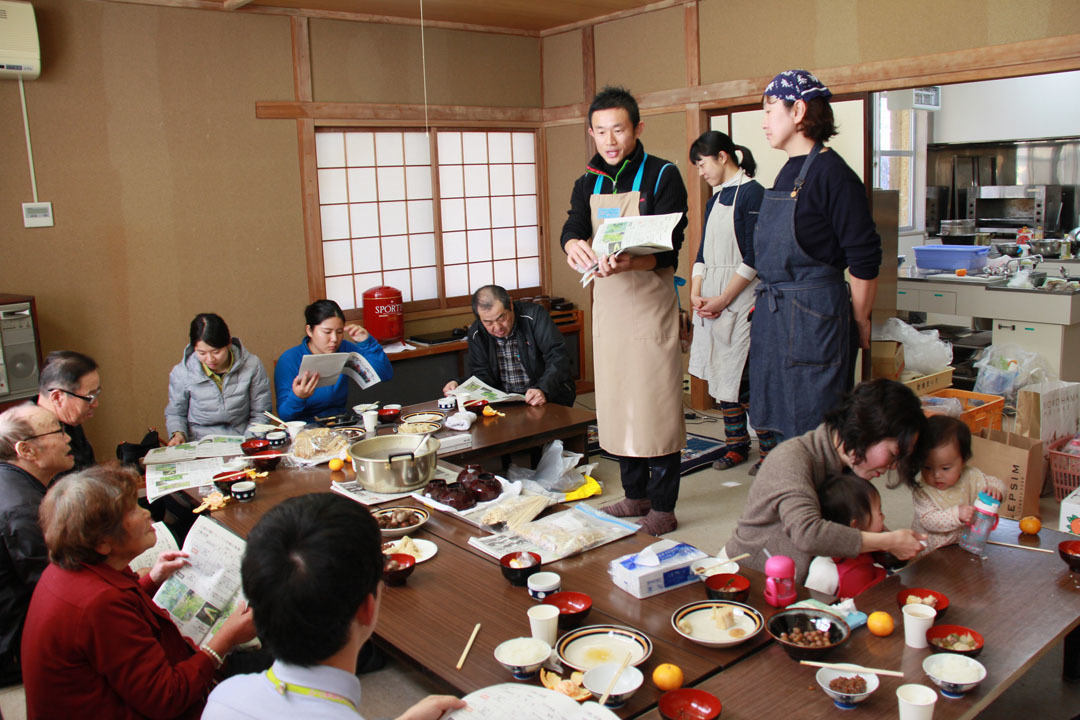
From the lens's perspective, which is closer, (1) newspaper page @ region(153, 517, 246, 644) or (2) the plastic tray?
(1) newspaper page @ region(153, 517, 246, 644)

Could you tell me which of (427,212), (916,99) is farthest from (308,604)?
(916,99)

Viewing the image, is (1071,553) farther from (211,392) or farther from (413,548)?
(211,392)

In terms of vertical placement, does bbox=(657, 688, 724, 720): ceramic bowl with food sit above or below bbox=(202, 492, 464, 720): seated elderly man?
below

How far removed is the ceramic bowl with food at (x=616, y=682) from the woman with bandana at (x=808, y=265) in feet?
5.02

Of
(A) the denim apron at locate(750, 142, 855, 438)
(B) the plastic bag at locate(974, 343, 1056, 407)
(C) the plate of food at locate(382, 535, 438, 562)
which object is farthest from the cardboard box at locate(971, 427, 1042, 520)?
(C) the plate of food at locate(382, 535, 438, 562)

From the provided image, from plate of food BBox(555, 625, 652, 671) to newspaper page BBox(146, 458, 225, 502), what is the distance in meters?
1.67

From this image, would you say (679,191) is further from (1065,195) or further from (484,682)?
(1065,195)

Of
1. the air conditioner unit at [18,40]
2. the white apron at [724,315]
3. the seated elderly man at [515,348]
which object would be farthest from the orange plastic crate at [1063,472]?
the air conditioner unit at [18,40]

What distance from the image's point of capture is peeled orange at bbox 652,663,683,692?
1.55m

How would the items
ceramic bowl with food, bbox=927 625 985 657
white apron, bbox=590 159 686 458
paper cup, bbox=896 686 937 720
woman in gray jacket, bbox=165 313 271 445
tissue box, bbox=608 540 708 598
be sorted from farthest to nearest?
woman in gray jacket, bbox=165 313 271 445 → white apron, bbox=590 159 686 458 → tissue box, bbox=608 540 708 598 → ceramic bowl with food, bbox=927 625 985 657 → paper cup, bbox=896 686 937 720

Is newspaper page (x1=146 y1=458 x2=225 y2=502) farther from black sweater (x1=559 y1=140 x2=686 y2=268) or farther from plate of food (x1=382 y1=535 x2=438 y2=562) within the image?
black sweater (x1=559 y1=140 x2=686 y2=268)

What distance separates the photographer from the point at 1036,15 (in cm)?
419

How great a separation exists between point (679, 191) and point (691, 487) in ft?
5.80

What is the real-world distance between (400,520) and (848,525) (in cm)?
119
